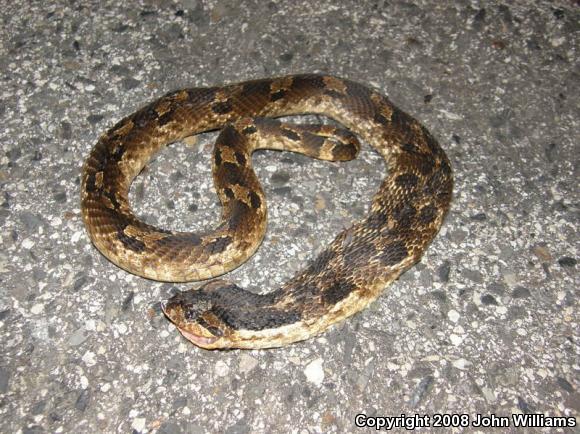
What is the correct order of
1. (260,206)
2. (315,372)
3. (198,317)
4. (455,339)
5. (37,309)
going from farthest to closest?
(260,206)
(37,309)
(455,339)
(315,372)
(198,317)

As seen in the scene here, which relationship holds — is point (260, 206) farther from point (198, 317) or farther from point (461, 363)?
point (461, 363)

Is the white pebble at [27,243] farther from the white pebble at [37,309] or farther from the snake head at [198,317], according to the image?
the snake head at [198,317]

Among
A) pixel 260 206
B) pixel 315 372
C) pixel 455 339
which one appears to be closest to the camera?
pixel 315 372

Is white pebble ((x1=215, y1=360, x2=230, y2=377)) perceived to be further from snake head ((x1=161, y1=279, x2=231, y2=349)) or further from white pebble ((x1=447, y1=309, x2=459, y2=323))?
white pebble ((x1=447, y1=309, x2=459, y2=323))

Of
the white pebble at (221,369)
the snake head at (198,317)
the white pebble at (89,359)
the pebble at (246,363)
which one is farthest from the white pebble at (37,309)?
the pebble at (246,363)

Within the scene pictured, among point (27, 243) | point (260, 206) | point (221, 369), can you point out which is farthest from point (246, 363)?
point (27, 243)

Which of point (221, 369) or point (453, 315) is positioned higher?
point (221, 369)

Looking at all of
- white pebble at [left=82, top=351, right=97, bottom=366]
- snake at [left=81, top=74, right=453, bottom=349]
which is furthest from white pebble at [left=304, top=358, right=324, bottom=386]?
white pebble at [left=82, top=351, right=97, bottom=366]
